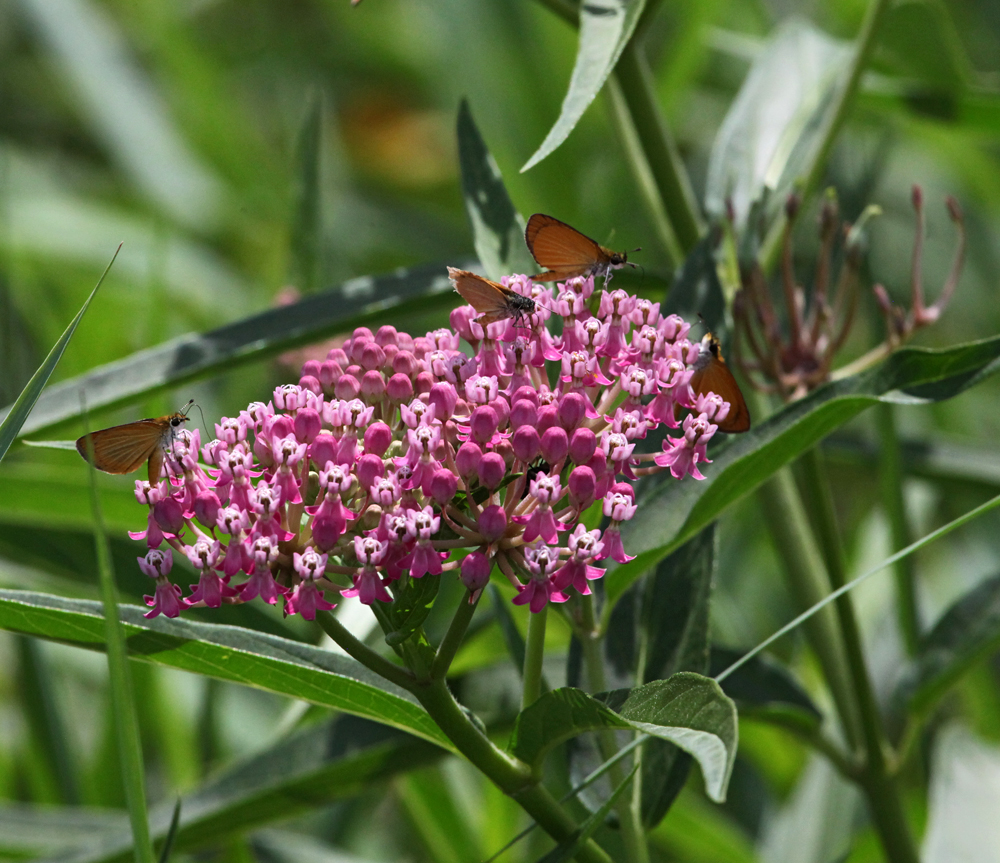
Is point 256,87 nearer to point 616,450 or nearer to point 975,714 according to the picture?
point 975,714

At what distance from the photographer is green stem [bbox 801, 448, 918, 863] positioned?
39.8 inches

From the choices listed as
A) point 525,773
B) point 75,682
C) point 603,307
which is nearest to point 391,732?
point 525,773

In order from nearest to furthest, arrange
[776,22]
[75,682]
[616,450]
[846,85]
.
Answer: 1. [616,450]
2. [846,85]
3. [75,682]
4. [776,22]

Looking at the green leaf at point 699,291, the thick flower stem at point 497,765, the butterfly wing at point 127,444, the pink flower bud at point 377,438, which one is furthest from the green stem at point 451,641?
the green leaf at point 699,291

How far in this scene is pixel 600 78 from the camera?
745 millimetres

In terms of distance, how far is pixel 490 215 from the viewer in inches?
33.5

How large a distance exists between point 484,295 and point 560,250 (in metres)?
0.07

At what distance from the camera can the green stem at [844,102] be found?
106 cm

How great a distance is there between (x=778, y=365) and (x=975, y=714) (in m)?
0.90

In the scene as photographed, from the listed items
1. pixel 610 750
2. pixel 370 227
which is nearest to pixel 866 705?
pixel 610 750

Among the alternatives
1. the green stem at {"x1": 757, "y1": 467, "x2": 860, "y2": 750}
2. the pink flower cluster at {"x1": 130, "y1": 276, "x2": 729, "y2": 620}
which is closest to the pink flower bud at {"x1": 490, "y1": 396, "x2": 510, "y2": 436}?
the pink flower cluster at {"x1": 130, "y1": 276, "x2": 729, "y2": 620}

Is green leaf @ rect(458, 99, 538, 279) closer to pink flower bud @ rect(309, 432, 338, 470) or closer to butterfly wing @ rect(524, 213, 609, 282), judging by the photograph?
butterfly wing @ rect(524, 213, 609, 282)

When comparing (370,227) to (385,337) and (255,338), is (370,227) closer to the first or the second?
(255,338)

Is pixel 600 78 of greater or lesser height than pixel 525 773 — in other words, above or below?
above
